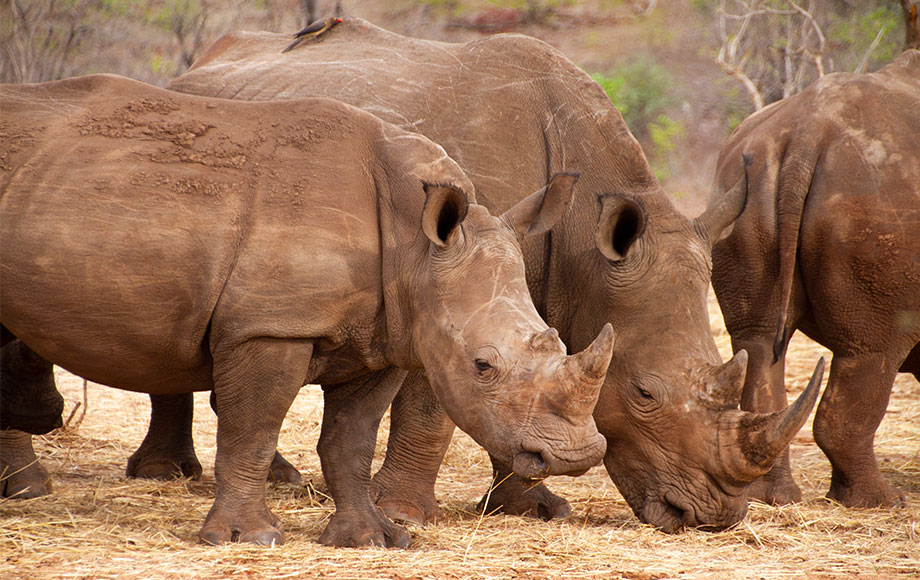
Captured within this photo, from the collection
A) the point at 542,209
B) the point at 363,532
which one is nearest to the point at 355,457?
the point at 363,532

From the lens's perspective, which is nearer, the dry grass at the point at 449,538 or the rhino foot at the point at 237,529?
the dry grass at the point at 449,538

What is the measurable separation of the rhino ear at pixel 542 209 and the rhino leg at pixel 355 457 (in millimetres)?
968

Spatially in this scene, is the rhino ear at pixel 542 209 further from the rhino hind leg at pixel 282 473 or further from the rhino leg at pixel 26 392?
the rhino hind leg at pixel 282 473

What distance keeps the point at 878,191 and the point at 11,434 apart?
473 cm

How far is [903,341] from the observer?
21.7ft

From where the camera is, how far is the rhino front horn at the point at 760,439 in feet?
17.7

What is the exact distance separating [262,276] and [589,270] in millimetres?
1912

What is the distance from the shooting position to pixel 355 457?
539 cm

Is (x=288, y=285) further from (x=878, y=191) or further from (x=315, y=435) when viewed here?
(x=315, y=435)

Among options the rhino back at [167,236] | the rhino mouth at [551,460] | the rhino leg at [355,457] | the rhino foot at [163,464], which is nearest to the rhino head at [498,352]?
the rhino mouth at [551,460]

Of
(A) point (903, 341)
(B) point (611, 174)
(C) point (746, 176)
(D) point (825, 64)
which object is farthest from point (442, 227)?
(D) point (825, 64)

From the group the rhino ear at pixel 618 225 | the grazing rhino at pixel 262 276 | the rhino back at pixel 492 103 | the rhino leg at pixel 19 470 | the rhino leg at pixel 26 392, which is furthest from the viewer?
the rhino back at pixel 492 103

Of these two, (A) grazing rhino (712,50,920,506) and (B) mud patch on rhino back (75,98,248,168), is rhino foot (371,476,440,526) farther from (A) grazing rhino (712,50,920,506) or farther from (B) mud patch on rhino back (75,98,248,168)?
(A) grazing rhino (712,50,920,506)

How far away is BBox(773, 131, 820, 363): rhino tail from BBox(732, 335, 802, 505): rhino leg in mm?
80
